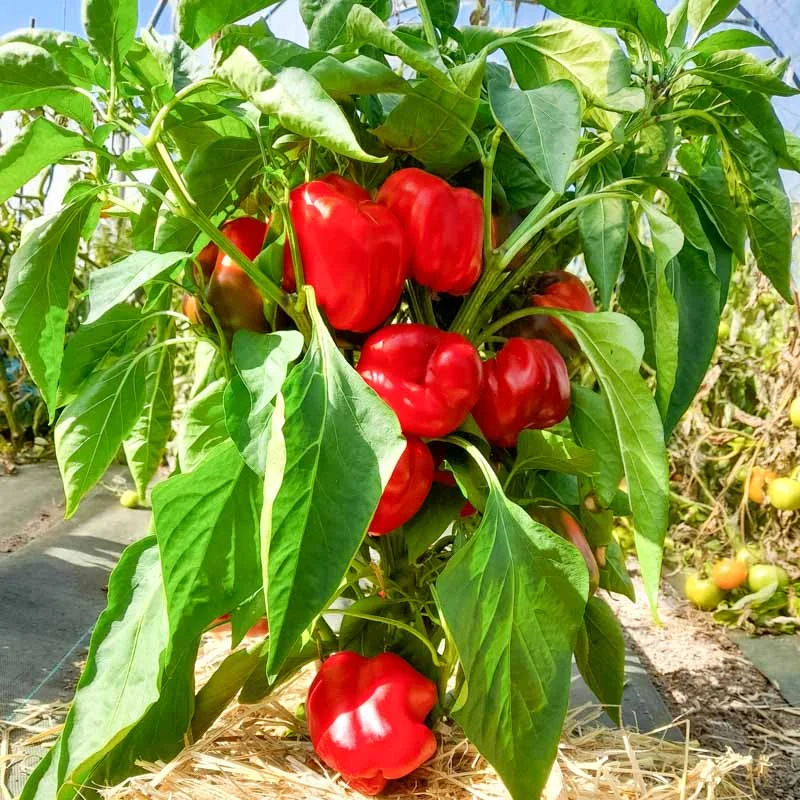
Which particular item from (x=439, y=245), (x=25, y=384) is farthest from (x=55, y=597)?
(x=25, y=384)

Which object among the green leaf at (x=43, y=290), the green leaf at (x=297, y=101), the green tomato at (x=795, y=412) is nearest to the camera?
the green leaf at (x=297, y=101)

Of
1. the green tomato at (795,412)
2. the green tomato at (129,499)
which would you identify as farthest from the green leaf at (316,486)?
the green tomato at (129,499)

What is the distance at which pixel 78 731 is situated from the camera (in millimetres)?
364

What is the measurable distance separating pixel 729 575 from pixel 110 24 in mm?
1213

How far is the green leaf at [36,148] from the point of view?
1.15 ft

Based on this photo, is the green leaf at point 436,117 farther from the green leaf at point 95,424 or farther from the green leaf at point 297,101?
the green leaf at point 95,424

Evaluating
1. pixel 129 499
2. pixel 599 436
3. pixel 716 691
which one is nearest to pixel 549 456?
pixel 599 436

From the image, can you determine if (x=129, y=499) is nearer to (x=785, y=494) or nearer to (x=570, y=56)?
(x=785, y=494)

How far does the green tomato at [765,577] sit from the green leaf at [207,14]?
3.95 ft

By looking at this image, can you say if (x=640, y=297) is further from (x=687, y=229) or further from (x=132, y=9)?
(x=132, y=9)

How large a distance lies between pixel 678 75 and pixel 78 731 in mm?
419

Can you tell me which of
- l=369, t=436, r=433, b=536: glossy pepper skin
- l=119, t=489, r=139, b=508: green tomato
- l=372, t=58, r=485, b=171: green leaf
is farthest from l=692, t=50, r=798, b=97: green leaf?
l=119, t=489, r=139, b=508: green tomato

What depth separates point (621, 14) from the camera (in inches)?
14.3

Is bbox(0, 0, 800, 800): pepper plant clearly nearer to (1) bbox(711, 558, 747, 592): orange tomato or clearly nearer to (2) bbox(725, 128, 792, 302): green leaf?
(2) bbox(725, 128, 792, 302): green leaf
